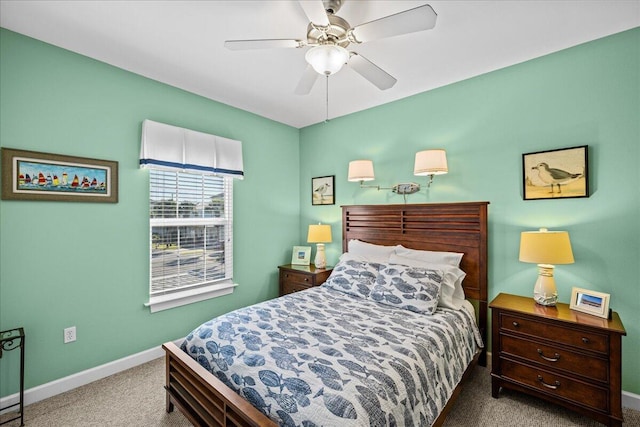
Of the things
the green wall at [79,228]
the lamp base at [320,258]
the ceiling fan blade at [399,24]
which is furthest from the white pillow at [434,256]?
the green wall at [79,228]

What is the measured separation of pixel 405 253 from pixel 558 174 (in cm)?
141

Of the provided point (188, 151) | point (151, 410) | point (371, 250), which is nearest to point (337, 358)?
point (151, 410)

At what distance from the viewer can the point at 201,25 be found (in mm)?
1996

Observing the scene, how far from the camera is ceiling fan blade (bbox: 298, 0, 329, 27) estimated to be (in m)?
1.45

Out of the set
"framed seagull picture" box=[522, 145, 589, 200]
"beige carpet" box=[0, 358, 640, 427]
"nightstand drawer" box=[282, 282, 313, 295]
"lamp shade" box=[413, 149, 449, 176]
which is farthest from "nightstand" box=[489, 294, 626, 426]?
"nightstand drawer" box=[282, 282, 313, 295]

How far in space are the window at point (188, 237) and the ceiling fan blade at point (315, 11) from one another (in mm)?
2041

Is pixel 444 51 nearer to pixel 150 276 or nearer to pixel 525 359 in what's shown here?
pixel 525 359

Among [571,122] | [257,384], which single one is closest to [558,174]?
[571,122]

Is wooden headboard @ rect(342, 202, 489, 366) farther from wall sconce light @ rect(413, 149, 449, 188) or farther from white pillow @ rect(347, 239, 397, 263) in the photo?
wall sconce light @ rect(413, 149, 449, 188)

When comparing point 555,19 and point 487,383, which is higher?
point 555,19

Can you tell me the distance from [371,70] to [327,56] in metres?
0.40

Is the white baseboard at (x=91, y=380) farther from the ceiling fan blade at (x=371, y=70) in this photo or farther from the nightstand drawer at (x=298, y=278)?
the ceiling fan blade at (x=371, y=70)

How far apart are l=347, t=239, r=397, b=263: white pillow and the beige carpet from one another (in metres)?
1.28

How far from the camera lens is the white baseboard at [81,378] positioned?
206 cm
